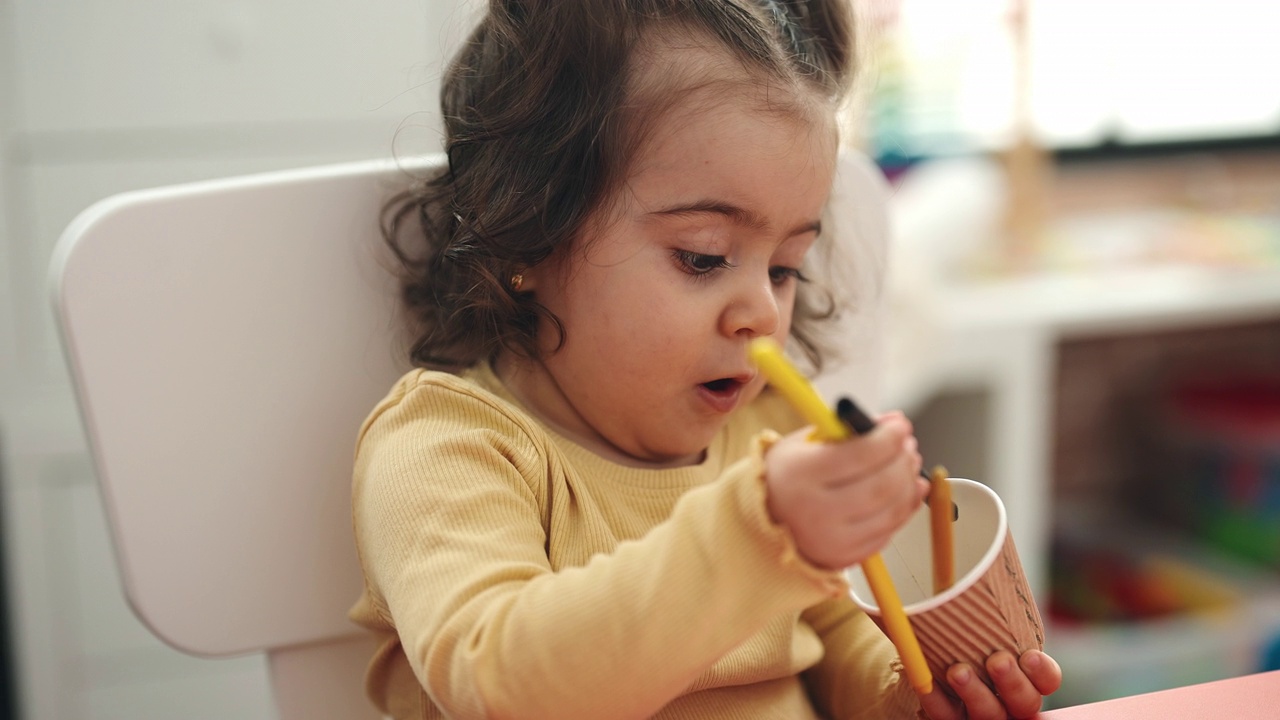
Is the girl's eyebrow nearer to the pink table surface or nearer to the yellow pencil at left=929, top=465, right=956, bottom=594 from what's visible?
the yellow pencil at left=929, top=465, right=956, bottom=594

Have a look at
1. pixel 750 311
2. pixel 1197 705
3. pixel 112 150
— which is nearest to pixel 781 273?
pixel 750 311

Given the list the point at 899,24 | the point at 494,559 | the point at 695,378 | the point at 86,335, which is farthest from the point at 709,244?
the point at 899,24

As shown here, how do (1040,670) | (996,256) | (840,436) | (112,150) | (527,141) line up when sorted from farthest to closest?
(996,256) → (112,150) → (527,141) → (1040,670) → (840,436)

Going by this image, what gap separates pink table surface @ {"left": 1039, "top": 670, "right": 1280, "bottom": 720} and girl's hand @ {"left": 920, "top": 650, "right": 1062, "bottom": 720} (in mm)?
20

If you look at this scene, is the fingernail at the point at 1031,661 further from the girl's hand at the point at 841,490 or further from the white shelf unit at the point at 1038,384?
the white shelf unit at the point at 1038,384

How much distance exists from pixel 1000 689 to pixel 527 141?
372 mm

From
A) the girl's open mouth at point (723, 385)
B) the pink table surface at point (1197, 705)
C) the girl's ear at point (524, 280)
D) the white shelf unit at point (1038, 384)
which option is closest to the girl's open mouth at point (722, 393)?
the girl's open mouth at point (723, 385)

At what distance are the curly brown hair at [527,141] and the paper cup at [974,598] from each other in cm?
25

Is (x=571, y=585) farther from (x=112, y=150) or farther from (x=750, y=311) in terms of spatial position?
(x=112, y=150)

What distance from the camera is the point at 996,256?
1.90 m

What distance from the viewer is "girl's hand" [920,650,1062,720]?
0.52 meters

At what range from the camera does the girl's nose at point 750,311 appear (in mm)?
618

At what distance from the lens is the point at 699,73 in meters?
0.62

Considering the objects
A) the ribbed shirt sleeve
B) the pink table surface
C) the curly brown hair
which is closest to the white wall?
the curly brown hair
